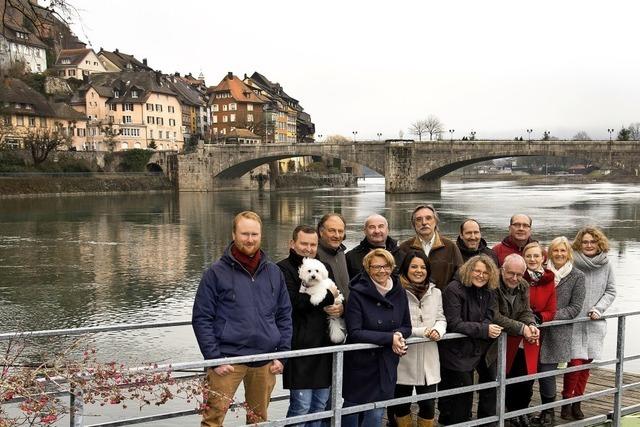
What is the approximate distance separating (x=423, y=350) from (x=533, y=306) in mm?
1004

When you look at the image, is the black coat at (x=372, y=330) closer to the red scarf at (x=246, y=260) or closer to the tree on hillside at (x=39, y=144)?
the red scarf at (x=246, y=260)

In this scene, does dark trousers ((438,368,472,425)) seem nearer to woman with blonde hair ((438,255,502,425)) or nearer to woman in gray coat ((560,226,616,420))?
woman with blonde hair ((438,255,502,425))

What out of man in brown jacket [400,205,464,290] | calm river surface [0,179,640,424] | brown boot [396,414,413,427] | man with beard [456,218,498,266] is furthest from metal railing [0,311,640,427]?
calm river surface [0,179,640,424]

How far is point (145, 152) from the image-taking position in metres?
72.2

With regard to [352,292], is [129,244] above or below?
below

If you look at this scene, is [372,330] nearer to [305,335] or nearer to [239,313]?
[305,335]

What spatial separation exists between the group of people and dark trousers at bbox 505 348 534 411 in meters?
0.01

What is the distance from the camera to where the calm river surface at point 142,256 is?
36.7 ft

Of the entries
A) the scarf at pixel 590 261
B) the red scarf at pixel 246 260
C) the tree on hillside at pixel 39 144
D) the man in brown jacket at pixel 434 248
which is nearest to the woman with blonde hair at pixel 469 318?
the man in brown jacket at pixel 434 248

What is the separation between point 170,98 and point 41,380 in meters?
86.7

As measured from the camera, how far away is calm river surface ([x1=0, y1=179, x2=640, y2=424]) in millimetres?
11195

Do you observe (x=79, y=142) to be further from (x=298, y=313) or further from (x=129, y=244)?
(x=298, y=313)

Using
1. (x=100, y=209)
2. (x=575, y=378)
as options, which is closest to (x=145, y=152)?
(x=100, y=209)

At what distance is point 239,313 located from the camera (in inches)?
154
